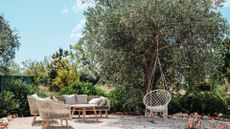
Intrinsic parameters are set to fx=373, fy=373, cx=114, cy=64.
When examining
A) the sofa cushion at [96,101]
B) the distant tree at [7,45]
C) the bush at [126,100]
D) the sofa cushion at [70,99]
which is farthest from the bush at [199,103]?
the distant tree at [7,45]

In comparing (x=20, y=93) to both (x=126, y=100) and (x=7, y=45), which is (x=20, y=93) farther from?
(x=126, y=100)

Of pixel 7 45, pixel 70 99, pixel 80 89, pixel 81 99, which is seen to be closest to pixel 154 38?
pixel 81 99

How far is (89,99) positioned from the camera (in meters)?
13.4

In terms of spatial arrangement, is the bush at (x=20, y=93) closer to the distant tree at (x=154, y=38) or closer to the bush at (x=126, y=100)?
the distant tree at (x=154, y=38)

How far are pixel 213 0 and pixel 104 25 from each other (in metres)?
3.69

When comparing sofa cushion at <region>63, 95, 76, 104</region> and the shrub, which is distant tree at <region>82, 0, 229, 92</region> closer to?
sofa cushion at <region>63, 95, 76, 104</region>

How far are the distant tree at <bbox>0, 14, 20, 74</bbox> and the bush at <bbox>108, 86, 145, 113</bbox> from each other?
405 centimetres

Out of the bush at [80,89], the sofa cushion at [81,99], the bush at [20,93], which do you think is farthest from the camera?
the bush at [80,89]

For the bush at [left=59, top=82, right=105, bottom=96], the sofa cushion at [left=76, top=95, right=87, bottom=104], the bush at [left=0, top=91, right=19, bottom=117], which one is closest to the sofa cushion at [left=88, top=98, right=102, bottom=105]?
the sofa cushion at [left=76, top=95, right=87, bottom=104]

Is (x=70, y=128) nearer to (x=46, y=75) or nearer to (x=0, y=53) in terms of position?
(x=0, y=53)

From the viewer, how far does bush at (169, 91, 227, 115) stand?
524 inches

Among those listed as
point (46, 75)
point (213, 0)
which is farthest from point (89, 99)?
point (46, 75)

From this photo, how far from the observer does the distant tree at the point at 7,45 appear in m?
12.9

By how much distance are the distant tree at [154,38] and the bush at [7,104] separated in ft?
10.3
